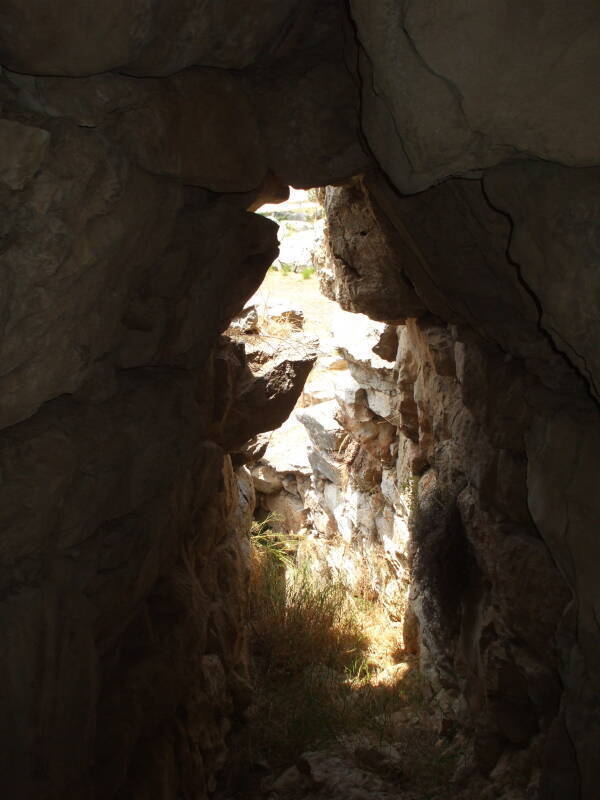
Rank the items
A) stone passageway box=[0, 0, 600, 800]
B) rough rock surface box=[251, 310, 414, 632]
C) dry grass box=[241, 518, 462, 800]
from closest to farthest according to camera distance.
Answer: stone passageway box=[0, 0, 600, 800], dry grass box=[241, 518, 462, 800], rough rock surface box=[251, 310, 414, 632]

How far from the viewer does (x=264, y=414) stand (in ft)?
15.7

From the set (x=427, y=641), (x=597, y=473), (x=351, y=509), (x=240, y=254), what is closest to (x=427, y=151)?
(x=597, y=473)

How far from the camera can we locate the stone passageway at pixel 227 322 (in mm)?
1838

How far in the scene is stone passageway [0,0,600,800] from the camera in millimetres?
1838

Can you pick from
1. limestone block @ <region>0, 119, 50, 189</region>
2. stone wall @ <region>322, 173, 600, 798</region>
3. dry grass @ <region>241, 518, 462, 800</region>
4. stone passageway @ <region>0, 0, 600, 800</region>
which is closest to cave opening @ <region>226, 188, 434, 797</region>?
dry grass @ <region>241, 518, 462, 800</region>

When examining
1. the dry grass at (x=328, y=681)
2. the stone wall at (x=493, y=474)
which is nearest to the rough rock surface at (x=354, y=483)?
the dry grass at (x=328, y=681)

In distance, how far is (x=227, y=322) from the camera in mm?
3625

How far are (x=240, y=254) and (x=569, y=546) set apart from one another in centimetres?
179

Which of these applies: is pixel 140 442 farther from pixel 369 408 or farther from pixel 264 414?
pixel 369 408

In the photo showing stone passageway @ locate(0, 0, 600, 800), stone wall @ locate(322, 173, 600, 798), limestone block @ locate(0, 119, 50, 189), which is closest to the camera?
limestone block @ locate(0, 119, 50, 189)

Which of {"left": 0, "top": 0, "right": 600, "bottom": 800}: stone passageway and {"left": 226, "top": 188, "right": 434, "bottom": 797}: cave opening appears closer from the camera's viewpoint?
{"left": 0, "top": 0, "right": 600, "bottom": 800}: stone passageway

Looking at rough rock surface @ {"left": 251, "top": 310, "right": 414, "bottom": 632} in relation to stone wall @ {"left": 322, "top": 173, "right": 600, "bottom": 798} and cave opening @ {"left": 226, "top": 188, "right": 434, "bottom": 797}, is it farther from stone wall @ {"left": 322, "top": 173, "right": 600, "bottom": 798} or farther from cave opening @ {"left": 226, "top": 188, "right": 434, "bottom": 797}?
stone wall @ {"left": 322, "top": 173, "right": 600, "bottom": 798}

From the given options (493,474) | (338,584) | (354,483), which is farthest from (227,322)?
(354,483)

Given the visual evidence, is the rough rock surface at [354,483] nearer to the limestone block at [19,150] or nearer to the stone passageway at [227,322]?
the stone passageway at [227,322]
